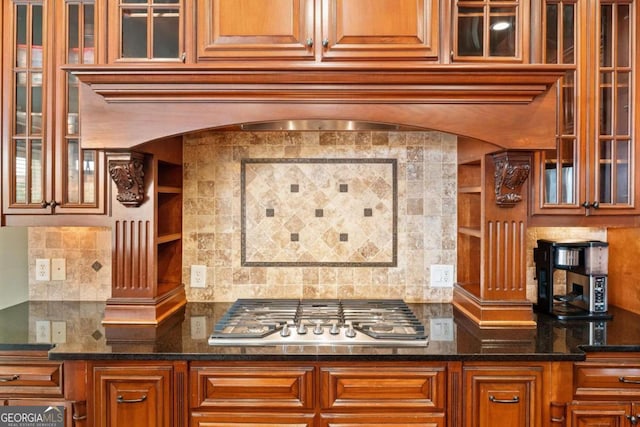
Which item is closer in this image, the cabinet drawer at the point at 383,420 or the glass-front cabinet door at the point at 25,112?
the cabinet drawer at the point at 383,420

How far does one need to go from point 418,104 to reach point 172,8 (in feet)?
3.48

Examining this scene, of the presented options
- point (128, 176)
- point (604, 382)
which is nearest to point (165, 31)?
point (128, 176)

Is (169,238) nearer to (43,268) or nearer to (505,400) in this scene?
(43,268)

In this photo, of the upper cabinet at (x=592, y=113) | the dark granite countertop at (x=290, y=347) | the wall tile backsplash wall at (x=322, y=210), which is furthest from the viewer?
the wall tile backsplash wall at (x=322, y=210)

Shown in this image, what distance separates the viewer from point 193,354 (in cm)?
157

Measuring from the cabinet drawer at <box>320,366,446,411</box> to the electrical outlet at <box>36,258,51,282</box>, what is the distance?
165 cm

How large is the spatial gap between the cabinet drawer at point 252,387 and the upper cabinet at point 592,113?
4.08ft

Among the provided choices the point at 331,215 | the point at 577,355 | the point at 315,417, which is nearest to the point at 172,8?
the point at 331,215

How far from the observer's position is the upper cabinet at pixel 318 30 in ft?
5.57

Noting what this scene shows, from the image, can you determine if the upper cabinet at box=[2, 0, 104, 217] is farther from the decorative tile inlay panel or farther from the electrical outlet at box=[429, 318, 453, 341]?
the electrical outlet at box=[429, 318, 453, 341]

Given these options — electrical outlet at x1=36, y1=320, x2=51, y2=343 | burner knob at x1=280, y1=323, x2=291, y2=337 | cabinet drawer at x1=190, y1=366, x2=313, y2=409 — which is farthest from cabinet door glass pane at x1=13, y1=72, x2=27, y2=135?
burner knob at x1=280, y1=323, x2=291, y2=337

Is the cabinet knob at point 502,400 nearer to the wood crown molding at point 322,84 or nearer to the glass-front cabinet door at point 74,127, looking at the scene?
the wood crown molding at point 322,84

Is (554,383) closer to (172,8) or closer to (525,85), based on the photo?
(525,85)

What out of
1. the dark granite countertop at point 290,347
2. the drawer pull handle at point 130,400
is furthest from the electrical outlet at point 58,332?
the drawer pull handle at point 130,400
